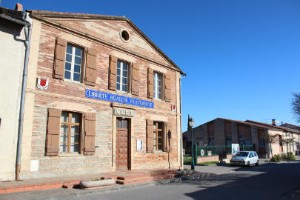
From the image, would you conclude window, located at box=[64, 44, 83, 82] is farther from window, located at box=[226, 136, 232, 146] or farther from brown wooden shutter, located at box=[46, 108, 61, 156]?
window, located at box=[226, 136, 232, 146]

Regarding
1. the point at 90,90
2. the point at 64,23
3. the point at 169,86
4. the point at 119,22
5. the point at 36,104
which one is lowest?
the point at 36,104

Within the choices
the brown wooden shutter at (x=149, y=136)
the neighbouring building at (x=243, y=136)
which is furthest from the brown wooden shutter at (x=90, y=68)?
the neighbouring building at (x=243, y=136)

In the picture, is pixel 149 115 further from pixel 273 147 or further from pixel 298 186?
pixel 273 147

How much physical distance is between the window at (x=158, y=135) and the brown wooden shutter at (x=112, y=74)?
391cm

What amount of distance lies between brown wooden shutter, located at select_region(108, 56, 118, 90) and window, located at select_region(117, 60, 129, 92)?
1.95 ft

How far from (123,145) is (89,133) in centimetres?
245

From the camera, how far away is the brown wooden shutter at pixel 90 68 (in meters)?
13.8

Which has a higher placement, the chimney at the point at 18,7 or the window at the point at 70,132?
the chimney at the point at 18,7

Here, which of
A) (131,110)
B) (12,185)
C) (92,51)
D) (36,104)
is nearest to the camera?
Answer: (12,185)

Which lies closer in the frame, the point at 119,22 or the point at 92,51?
the point at 92,51

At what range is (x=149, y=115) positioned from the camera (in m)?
16.8

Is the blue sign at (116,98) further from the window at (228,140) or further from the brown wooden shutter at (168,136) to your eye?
the window at (228,140)

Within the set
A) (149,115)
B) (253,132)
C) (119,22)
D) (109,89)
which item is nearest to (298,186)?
(149,115)

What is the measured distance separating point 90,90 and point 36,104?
2.81 meters
